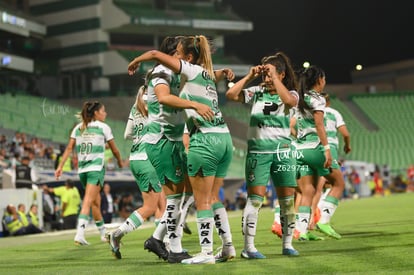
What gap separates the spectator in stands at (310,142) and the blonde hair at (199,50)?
2.77 m

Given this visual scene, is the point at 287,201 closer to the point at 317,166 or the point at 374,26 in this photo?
the point at 317,166

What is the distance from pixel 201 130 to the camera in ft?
28.2

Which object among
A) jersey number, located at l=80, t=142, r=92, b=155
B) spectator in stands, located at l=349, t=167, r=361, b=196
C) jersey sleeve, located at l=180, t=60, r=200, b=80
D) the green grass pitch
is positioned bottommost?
the green grass pitch

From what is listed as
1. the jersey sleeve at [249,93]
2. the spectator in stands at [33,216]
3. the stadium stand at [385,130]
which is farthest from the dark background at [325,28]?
the jersey sleeve at [249,93]

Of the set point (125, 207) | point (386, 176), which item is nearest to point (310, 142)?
point (125, 207)

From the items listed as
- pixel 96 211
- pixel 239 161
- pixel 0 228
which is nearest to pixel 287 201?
pixel 96 211

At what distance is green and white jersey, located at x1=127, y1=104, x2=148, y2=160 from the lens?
1102 cm

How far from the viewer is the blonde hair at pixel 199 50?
8648 millimetres

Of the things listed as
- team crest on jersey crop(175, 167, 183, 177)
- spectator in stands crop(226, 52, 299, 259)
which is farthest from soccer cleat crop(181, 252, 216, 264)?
team crest on jersey crop(175, 167, 183, 177)

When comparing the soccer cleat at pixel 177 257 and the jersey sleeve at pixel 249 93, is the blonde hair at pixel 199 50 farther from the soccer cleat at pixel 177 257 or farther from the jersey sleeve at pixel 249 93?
the soccer cleat at pixel 177 257

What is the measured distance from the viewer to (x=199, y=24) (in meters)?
63.2

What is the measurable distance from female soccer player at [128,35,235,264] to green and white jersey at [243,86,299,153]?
78cm

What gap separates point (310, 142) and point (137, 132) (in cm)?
237

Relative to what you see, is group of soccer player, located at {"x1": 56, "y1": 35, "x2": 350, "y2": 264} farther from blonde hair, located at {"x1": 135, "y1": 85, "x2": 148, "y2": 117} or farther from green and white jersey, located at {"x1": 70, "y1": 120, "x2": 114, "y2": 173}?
green and white jersey, located at {"x1": 70, "y1": 120, "x2": 114, "y2": 173}
